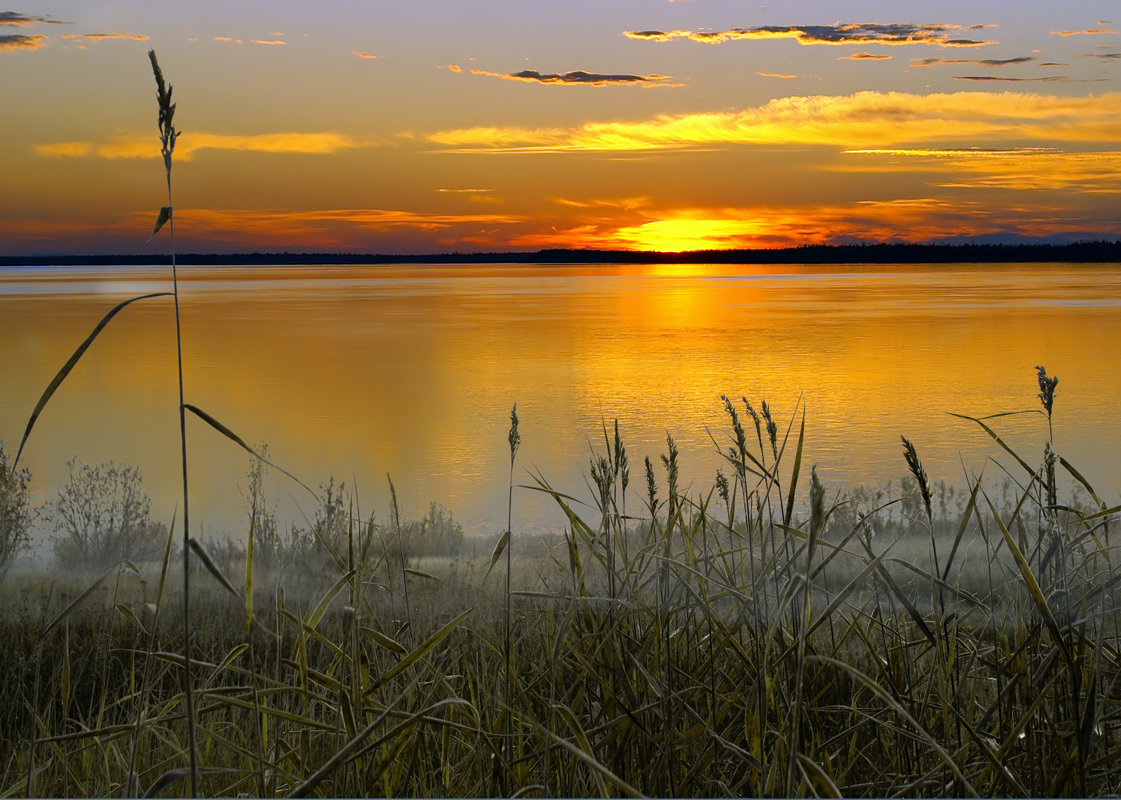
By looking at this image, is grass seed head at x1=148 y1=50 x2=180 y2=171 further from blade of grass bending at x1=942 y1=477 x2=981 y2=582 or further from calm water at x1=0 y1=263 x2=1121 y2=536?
calm water at x1=0 y1=263 x2=1121 y2=536

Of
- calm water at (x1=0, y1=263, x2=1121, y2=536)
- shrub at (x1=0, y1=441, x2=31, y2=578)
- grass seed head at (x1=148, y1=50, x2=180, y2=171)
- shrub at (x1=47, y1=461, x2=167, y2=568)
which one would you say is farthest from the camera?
calm water at (x1=0, y1=263, x2=1121, y2=536)

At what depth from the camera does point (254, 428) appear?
1952 centimetres

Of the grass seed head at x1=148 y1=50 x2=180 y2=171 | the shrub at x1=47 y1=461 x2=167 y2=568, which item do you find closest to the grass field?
the grass seed head at x1=148 y1=50 x2=180 y2=171

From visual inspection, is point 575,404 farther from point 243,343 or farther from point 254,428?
point 243,343

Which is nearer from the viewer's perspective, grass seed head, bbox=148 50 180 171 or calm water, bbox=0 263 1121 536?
grass seed head, bbox=148 50 180 171

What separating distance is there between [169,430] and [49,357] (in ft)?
53.1

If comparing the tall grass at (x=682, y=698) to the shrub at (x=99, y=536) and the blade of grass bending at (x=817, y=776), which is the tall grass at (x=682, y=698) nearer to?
the blade of grass bending at (x=817, y=776)

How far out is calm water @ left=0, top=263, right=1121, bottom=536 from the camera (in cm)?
1536

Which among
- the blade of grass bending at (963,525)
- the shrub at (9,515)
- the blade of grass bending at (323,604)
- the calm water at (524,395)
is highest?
the blade of grass bending at (963,525)

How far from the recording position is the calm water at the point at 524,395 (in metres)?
15.4

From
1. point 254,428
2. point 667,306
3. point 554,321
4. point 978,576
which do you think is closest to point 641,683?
point 978,576

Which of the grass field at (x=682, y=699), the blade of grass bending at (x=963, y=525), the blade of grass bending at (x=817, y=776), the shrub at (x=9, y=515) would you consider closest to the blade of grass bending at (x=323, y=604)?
the grass field at (x=682, y=699)

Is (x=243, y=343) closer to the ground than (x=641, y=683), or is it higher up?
closer to the ground

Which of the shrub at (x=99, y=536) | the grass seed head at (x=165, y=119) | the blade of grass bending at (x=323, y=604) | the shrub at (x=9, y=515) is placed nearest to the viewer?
the grass seed head at (x=165, y=119)
